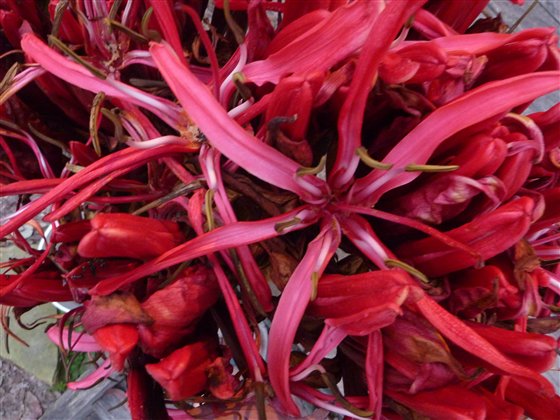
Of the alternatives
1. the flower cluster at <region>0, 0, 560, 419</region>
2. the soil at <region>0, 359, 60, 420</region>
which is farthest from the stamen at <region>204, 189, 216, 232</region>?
the soil at <region>0, 359, 60, 420</region>

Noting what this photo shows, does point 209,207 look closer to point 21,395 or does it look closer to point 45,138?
point 45,138

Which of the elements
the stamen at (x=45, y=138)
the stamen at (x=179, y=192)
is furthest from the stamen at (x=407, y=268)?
the stamen at (x=45, y=138)

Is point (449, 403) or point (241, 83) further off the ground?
point (241, 83)

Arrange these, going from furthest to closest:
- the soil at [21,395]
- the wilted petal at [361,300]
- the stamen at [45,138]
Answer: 1. the soil at [21,395]
2. the stamen at [45,138]
3. the wilted petal at [361,300]

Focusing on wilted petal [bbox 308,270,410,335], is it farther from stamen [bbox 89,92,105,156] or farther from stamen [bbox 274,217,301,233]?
stamen [bbox 89,92,105,156]

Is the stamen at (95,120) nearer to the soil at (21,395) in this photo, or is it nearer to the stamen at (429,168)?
the stamen at (429,168)

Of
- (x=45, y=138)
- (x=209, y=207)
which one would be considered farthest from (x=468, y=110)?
(x=45, y=138)

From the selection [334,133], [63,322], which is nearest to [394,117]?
Result: [334,133]
